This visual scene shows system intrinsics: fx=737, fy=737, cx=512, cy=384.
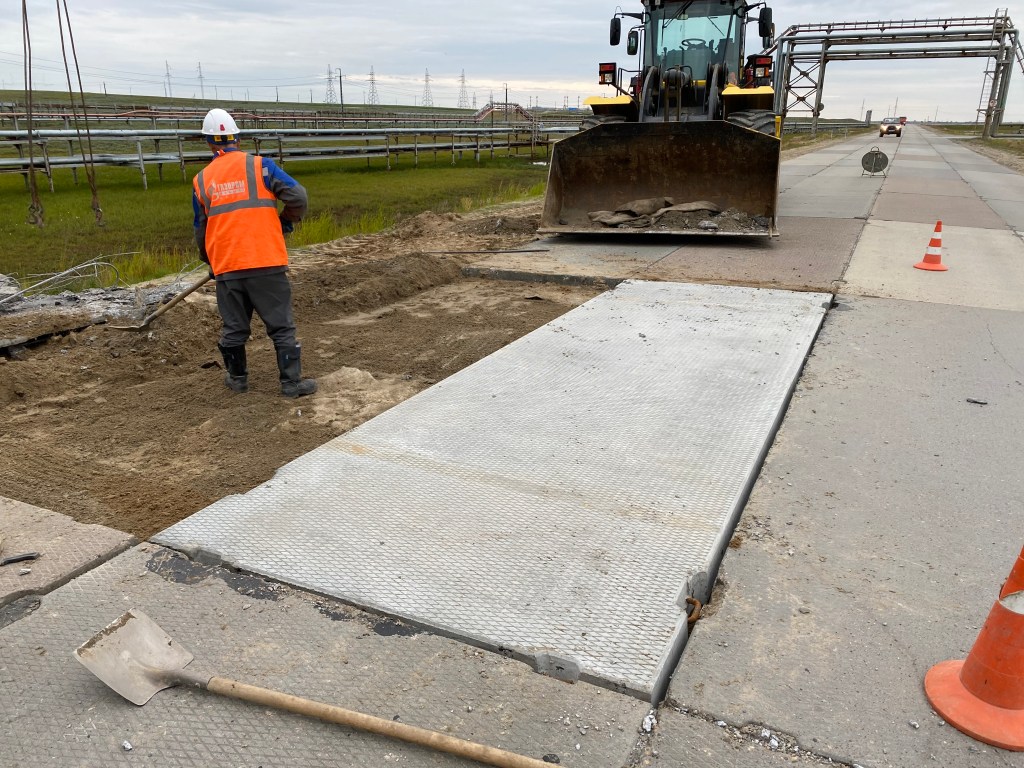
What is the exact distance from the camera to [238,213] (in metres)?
4.17

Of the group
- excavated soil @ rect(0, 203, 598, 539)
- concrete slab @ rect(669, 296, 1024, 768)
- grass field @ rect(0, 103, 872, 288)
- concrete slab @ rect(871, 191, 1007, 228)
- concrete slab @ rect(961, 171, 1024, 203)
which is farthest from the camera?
concrete slab @ rect(961, 171, 1024, 203)

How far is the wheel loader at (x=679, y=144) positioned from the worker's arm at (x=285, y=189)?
201 inches

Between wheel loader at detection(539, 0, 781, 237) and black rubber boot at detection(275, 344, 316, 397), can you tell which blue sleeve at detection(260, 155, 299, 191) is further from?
wheel loader at detection(539, 0, 781, 237)

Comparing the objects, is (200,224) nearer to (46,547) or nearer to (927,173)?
(46,547)

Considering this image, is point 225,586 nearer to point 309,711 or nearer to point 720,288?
point 309,711

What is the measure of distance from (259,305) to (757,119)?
24.9 feet

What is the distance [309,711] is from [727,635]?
4.01ft

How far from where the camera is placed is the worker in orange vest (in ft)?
13.7

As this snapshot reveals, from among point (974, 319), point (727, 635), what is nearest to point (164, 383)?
point (727, 635)

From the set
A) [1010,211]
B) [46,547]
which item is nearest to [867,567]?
Answer: [46,547]

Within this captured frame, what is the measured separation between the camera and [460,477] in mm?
3125

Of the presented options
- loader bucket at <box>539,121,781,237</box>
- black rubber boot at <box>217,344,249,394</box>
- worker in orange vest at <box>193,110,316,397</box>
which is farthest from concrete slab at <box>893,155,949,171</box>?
black rubber boot at <box>217,344,249,394</box>

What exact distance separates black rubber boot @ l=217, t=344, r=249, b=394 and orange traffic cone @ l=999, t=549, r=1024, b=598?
156 inches

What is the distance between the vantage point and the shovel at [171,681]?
5.77 feet
